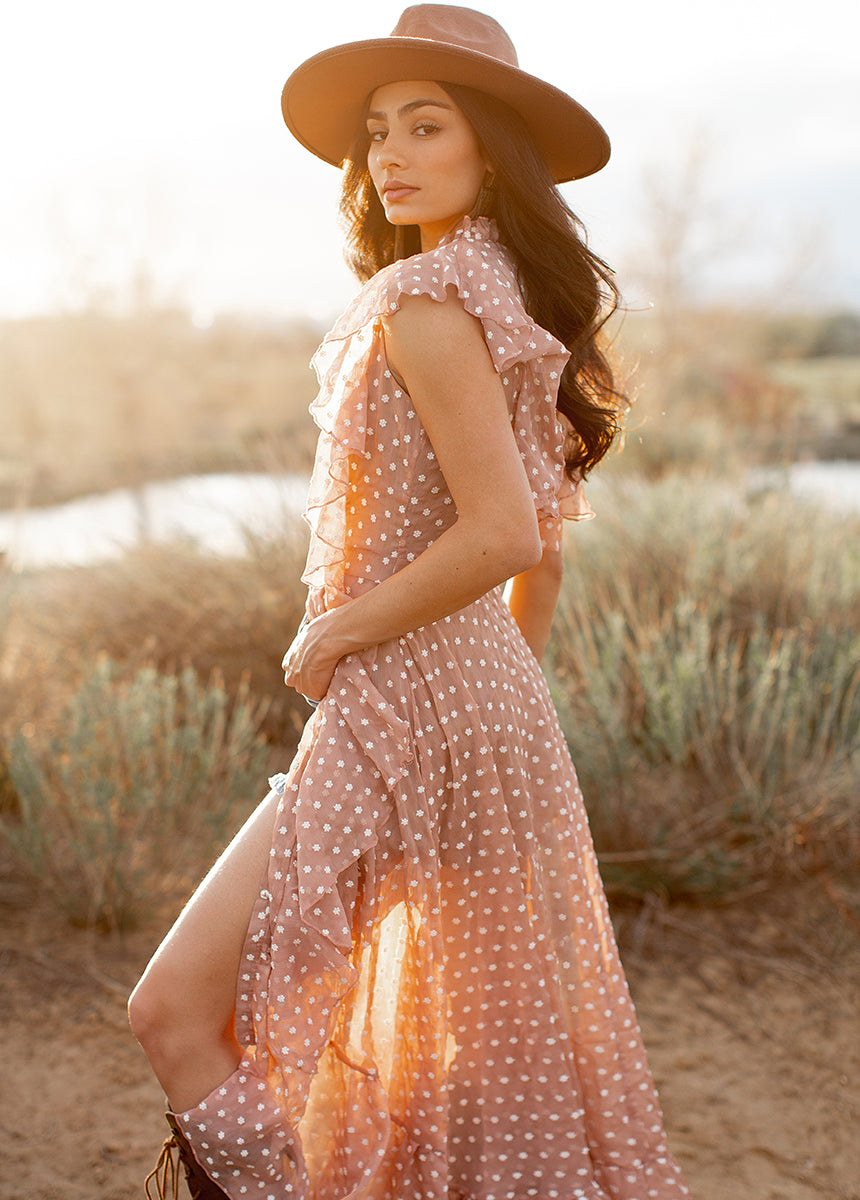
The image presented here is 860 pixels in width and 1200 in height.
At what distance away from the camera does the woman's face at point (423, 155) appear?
1454mm

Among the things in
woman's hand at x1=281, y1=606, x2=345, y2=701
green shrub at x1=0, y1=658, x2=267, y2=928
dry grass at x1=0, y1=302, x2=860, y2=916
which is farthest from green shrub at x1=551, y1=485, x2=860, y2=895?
woman's hand at x1=281, y1=606, x2=345, y2=701

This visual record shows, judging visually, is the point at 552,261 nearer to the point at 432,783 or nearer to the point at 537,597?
the point at 537,597

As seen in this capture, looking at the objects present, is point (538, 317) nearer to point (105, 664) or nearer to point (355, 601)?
point (355, 601)

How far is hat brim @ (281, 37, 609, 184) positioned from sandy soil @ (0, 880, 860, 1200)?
1942 mm

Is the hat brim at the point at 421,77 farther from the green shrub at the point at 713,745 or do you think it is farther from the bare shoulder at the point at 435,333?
the green shrub at the point at 713,745

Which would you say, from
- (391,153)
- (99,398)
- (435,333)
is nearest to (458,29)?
(391,153)

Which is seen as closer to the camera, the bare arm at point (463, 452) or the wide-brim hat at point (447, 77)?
the bare arm at point (463, 452)

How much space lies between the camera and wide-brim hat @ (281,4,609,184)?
1.41 meters

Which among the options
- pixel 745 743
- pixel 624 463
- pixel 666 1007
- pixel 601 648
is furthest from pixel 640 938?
pixel 624 463

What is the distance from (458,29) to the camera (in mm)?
1473

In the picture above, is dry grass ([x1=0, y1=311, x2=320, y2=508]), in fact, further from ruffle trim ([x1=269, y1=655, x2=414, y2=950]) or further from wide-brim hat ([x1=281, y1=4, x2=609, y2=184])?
ruffle trim ([x1=269, y1=655, x2=414, y2=950])

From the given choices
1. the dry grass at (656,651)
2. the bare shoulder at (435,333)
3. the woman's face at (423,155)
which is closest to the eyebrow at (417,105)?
the woman's face at (423,155)

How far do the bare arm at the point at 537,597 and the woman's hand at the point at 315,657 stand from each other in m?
0.47

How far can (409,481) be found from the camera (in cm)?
139
